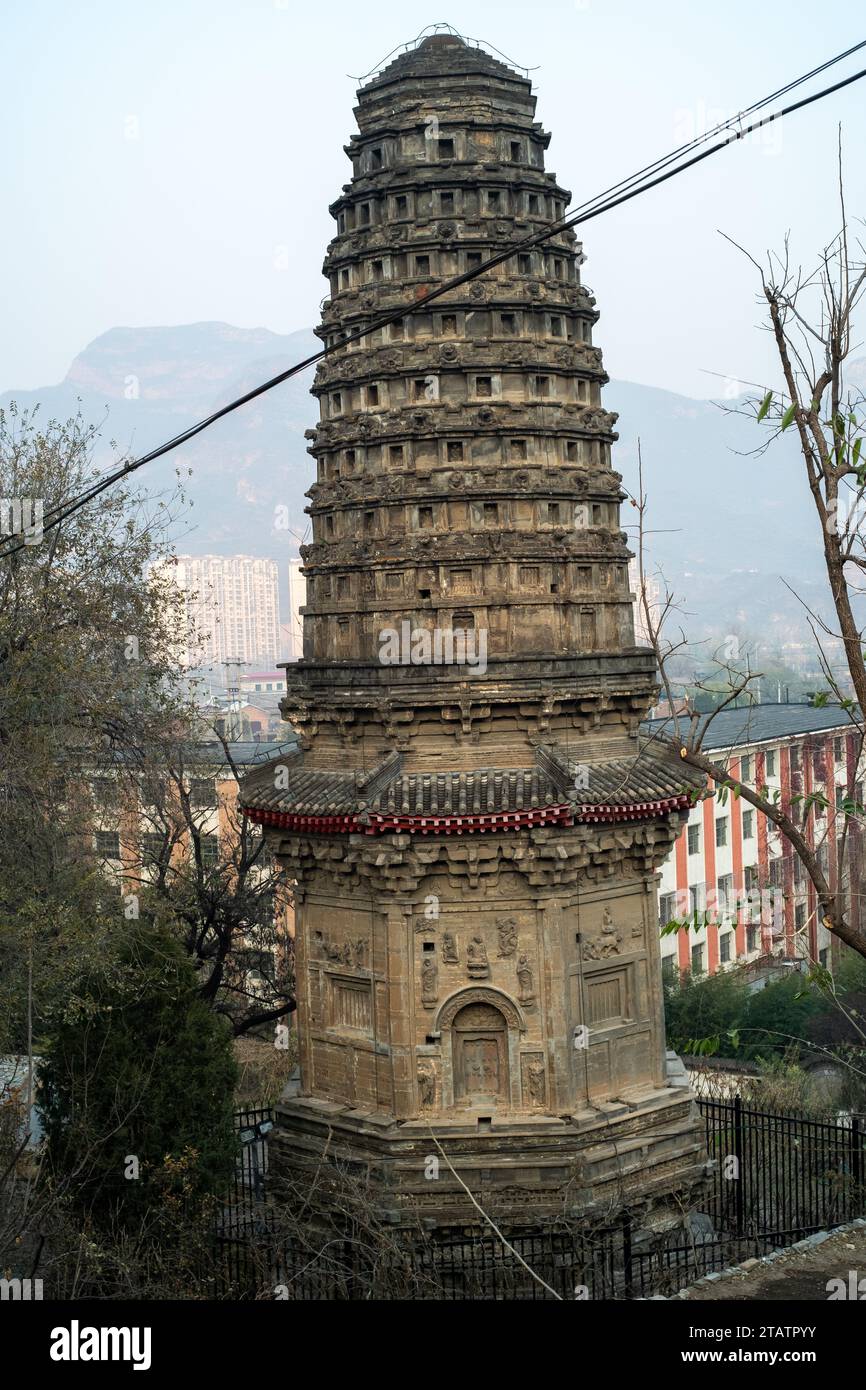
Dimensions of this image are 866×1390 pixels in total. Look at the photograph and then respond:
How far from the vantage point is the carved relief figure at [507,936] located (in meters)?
23.8

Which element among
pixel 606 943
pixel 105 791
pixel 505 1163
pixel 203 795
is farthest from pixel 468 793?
pixel 203 795

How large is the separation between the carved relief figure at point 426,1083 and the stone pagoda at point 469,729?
0.09 m

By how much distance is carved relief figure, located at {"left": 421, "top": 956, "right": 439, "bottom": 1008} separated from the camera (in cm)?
2381

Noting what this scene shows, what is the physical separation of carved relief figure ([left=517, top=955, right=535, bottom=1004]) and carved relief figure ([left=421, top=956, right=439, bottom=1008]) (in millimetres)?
1406

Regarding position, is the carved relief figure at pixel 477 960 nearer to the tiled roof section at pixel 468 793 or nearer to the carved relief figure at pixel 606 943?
the carved relief figure at pixel 606 943

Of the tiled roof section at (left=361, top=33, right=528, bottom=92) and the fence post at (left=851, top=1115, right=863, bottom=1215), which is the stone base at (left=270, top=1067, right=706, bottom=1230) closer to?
the fence post at (left=851, top=1115, right=863, bottom=1215)

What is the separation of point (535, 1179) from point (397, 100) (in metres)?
19.4

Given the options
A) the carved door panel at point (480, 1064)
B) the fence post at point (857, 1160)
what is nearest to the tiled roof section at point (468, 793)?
the carved door panel at point (480, 1064)

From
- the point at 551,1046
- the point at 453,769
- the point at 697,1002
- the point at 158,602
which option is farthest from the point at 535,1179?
the point at 697,1002

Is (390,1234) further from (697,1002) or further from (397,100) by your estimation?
(697,1002)

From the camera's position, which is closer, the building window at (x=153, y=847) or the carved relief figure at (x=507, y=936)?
the carved relief figure at (x=507, y=936)

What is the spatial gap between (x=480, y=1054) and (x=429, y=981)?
1.58 metres

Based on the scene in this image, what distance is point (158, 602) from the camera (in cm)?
3169

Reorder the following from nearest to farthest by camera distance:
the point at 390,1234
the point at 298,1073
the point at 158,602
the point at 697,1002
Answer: the point at 390,1234 → the point at 298,1073 → the point at 158,602 → the point at 697,1002
